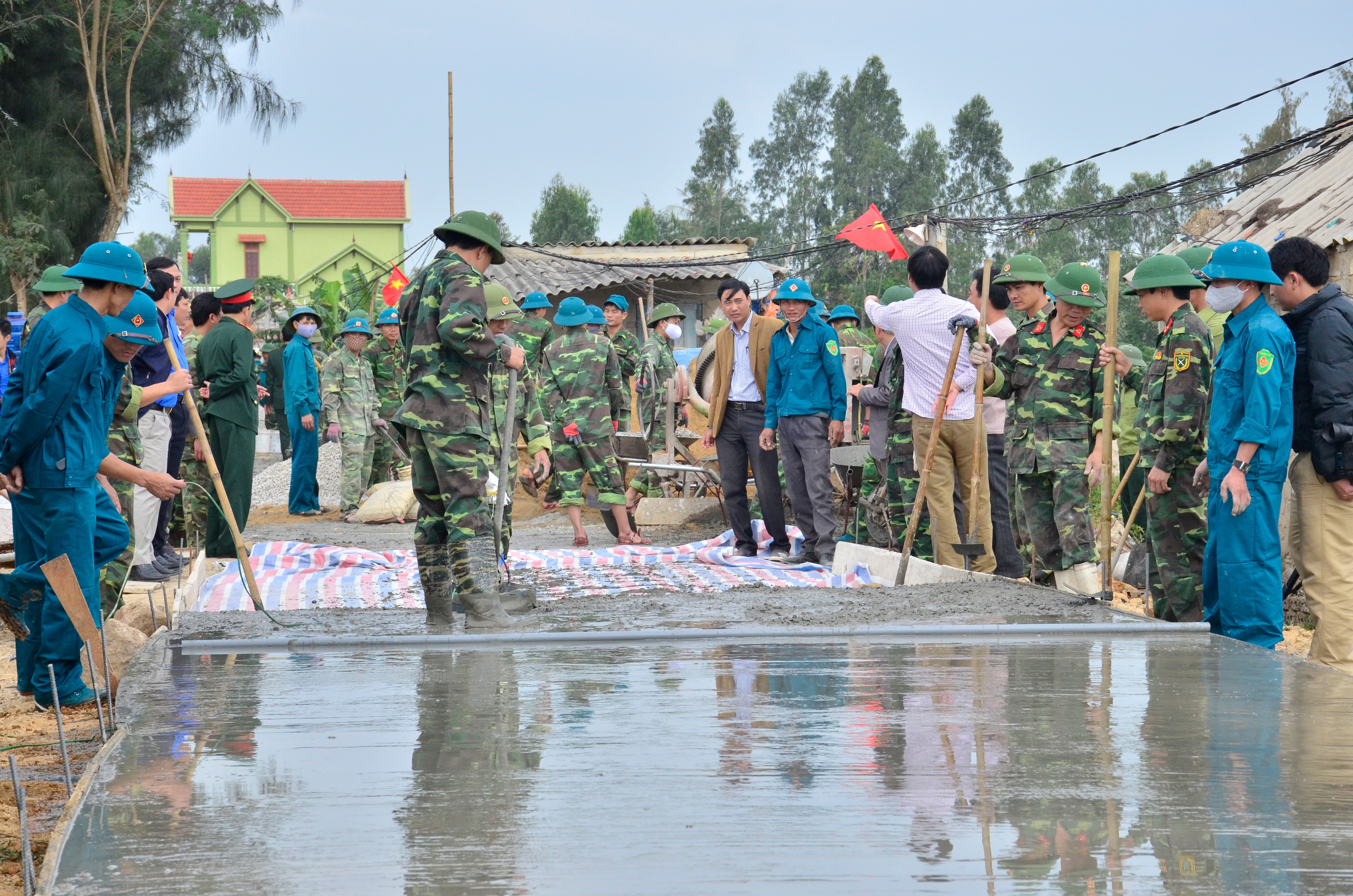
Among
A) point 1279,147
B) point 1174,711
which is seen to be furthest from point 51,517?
point 1279,147

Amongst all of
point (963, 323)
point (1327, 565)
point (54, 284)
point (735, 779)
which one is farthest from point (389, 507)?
point (735, 779)

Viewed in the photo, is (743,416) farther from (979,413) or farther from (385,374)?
(385,374)

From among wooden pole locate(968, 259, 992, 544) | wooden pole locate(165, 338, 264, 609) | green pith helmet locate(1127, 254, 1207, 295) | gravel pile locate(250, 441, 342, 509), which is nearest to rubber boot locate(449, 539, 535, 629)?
wooden pole locate(165, 338, 264, 609)

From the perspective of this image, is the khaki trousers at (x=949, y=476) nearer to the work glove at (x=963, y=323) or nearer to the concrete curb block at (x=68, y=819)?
the work glove at (x=963, y=323)

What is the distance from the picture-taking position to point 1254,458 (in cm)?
537

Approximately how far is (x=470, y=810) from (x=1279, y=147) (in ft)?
32.2

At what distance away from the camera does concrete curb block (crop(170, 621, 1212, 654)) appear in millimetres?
5230

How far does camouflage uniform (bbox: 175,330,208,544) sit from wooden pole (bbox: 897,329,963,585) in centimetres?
467

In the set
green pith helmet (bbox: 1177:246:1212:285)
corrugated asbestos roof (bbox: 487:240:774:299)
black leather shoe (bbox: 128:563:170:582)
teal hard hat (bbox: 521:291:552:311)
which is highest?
corrugated asbestos roof (bbox: 487:240:774:299)

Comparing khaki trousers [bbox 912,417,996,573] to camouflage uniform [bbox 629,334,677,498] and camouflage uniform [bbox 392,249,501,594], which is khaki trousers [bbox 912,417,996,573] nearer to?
camouflage uniform [bbox 392,249,501,594]

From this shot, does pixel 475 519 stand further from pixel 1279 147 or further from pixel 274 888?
pixel 1279 147

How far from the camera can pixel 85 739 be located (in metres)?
4.59

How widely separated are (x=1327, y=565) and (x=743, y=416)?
4.79 meters

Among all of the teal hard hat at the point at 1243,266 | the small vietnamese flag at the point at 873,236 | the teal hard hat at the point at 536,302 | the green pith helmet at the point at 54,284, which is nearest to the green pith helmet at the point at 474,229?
the green pith helmet at the point at 54,284
